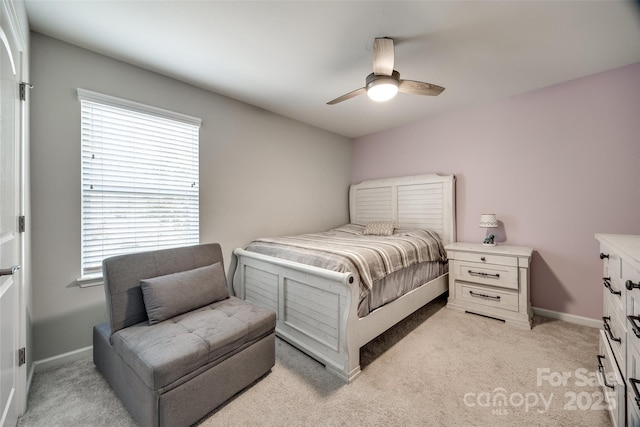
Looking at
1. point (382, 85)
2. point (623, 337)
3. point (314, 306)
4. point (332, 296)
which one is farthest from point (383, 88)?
point (623, 337)

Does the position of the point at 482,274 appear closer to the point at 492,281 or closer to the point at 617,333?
the point at 492,281

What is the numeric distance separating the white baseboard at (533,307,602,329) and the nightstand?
0.83 feet

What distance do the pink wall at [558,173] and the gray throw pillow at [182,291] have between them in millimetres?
3052

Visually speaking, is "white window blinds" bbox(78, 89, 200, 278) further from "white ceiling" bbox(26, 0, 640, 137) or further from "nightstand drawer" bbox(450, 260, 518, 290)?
"nightstand drawer" bbox(450, 260, 518, 290)

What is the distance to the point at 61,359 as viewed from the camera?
1.95m

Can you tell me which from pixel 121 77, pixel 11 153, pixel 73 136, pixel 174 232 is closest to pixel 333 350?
Answer: pixel 174 232

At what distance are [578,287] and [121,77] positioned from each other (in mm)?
4850

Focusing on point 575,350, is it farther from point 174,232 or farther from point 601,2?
point 174,232

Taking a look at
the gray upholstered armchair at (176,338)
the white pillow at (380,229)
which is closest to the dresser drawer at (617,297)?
the gray upholstered armchair at (176,338)

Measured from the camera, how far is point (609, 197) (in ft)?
8.05

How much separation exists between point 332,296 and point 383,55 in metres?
1.80

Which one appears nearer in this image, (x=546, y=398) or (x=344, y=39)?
(x=546, y=398)

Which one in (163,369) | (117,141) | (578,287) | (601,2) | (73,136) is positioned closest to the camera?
(163,369)

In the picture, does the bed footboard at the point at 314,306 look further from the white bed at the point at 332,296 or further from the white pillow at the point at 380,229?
the white pillow at the point at 380,229
